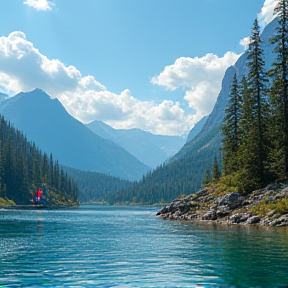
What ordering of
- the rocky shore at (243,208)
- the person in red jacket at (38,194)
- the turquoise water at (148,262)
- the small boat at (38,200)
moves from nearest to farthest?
the turquoise water at (148,262), the rocky shore at (243,208), the small boat at (38,200), the person in red jacket at (38,194)

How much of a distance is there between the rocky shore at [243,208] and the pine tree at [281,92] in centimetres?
380

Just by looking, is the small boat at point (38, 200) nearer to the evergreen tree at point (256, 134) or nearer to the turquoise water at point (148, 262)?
the evergreen tree at point (256, 134)

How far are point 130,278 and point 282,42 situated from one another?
1817 inches

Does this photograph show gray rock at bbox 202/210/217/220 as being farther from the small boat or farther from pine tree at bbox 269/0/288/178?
the small boat

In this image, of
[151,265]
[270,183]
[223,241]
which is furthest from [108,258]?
[270,183]

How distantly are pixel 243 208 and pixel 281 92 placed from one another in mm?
17499

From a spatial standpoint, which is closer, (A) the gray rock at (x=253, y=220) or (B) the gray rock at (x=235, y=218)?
(A) the gray rock at (x=253, y=220)

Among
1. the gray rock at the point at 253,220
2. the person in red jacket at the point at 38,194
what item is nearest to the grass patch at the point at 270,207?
the gray rock at the point at 253,220

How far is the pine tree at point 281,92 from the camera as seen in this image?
1975 inches

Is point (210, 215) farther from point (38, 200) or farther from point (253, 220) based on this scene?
point (38, 200)

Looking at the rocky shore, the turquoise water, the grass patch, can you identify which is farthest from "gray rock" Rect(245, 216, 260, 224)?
the turquoise water

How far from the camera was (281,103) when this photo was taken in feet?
177

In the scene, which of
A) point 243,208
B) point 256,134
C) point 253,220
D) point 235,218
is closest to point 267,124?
point 256,134

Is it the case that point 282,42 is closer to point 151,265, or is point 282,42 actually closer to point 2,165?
point 151,265
